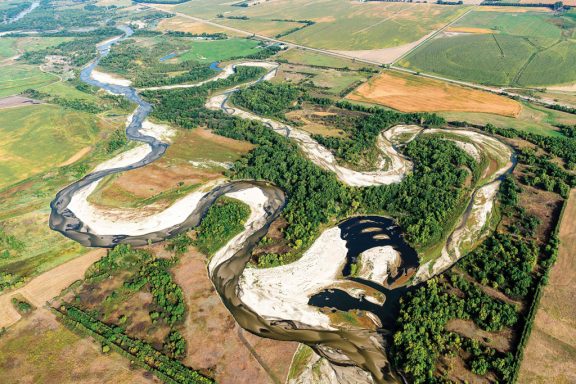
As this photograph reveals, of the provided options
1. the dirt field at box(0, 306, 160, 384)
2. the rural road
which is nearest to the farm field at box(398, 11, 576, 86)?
the rural road

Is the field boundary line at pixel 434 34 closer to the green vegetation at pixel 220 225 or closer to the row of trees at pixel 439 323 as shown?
the green vegetation at pixel 220 225

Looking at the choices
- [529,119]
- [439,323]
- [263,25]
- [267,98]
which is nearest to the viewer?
[439,323]

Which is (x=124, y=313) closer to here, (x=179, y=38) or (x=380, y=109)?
(x=380, y=109)

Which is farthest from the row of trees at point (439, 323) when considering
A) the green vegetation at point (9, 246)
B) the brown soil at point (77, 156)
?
the brown soil at point (77, 156)

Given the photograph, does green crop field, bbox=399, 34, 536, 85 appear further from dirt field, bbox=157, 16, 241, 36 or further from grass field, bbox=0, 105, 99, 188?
grass field, bbox=0, 105, 99, 188

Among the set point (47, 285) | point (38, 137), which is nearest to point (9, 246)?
point (47, 285)

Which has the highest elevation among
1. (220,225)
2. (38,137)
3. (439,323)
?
(38,137)

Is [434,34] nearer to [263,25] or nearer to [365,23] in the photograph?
[365,23]
